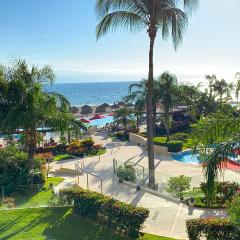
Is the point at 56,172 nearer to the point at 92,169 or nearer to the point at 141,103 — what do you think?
the point at 92,169

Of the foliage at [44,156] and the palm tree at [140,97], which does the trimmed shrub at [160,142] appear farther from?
the foliage at [44,156]

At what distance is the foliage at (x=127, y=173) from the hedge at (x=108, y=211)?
4.79 metres

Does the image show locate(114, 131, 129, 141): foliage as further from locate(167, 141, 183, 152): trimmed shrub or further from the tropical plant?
the tropical plant

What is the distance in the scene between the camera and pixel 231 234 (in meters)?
10.4

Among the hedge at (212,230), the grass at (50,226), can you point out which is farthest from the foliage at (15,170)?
the hedge at (212,230)

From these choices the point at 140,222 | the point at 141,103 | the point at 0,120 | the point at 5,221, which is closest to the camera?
the point at 140,222

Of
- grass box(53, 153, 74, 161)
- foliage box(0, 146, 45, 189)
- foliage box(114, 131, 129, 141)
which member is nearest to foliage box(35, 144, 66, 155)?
grass box(53, 153, 74, 161)

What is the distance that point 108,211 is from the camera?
43.3ft

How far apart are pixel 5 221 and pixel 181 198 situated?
6971 mm

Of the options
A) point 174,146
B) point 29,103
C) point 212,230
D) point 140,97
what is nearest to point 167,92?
point 140,97

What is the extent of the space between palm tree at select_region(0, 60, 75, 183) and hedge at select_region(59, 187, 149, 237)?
510cm

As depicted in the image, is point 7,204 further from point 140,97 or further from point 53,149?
point 140,97

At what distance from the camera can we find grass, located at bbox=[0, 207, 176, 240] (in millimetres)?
12586

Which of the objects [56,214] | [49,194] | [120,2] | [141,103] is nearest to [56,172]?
[49,194]
